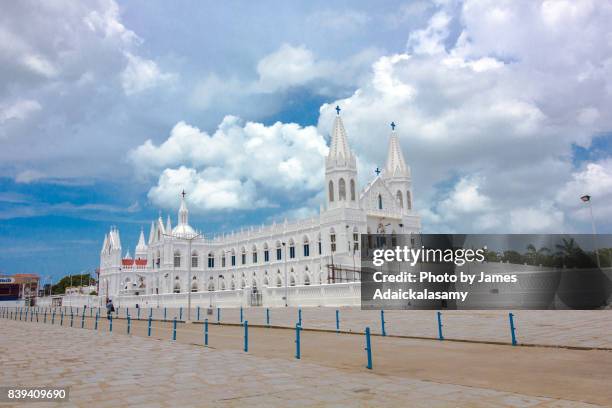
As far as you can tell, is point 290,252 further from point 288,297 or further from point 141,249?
point 141,249

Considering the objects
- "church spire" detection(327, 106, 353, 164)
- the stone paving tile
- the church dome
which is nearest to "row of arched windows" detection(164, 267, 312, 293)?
the church dome

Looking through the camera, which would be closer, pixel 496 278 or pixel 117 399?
pixel 117 399

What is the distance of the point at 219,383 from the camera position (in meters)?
9.34

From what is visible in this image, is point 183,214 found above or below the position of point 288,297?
above

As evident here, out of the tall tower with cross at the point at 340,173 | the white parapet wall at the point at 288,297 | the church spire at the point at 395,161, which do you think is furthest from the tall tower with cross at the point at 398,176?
the white parapet wall at the point at 288,297

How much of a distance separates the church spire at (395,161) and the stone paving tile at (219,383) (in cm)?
5738

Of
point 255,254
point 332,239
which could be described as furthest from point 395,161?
point 255,254

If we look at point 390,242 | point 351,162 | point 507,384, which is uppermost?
point 351,162

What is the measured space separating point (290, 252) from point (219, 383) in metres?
59.1

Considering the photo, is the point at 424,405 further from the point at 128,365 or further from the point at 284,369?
the point at 128,365

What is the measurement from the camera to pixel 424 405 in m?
7.56

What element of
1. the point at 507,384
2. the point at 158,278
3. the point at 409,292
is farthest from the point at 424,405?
the point at 158,278

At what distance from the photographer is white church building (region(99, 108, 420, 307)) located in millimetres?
47812

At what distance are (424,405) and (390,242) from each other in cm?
5586
